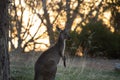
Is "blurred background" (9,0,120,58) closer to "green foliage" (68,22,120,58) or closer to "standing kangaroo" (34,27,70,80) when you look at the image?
"green foliage" (68,22,120,58)

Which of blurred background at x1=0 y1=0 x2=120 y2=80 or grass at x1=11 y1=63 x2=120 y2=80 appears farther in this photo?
blurred background at x1=0 y1=0 x2=120 y2=80

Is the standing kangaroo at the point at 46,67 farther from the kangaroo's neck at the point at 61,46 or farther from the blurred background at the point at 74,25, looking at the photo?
the blurred background at the point at 74,25

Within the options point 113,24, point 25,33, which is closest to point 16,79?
point 25,33

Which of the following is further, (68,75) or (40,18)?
(40,18)

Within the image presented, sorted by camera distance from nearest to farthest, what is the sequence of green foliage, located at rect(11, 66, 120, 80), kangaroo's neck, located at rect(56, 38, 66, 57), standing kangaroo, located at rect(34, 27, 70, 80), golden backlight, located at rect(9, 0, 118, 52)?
standing kangaroo, located at rect(34, 27, 70, 80) < kangaroo's neck, located at rect(56, 38, 66, 57) < green foliage, located at rect(11, 66, 120, 80) < golden backlight, located at rect(9, 0, 118, 52)

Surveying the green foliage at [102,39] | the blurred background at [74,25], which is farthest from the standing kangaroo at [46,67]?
the green foliage at [102,39]

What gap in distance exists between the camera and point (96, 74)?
1154 centimetres

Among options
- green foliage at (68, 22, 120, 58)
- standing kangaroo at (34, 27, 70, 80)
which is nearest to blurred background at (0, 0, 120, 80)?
green foliage at (68, 22, 120, 58)

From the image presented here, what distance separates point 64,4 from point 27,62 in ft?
21.3

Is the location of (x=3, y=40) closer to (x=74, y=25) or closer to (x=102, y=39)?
(x=102, y=39)

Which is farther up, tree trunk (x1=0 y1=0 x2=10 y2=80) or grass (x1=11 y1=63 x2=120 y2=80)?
tree trunk (x1=0 y1=0 x2=10 y2=80)

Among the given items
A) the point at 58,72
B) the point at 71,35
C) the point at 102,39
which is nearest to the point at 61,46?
the point at 58,72

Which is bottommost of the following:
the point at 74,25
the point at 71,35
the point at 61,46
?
the point at 71,35

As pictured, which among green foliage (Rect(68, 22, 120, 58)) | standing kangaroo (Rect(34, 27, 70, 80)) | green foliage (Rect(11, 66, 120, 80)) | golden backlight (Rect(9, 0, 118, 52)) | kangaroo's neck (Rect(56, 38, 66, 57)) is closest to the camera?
standing kangaroo (Rect(34, 27, 70, 80))
